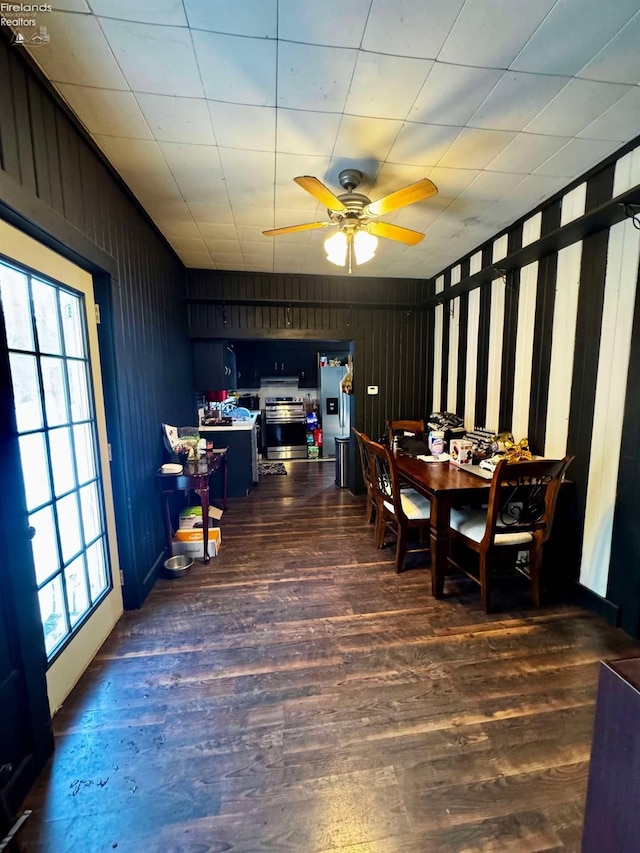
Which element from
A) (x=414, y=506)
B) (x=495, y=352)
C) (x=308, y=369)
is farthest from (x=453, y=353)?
(x=308, y=369)

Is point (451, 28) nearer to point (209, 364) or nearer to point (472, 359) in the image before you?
point (472, 359)

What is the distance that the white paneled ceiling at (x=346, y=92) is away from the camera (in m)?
1.22

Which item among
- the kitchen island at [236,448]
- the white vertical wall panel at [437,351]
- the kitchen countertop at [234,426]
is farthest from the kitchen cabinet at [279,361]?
the white vertical wall panel at [437,351]

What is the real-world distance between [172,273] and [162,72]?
Result: 2152mm

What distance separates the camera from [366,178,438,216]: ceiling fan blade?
5.77 ft

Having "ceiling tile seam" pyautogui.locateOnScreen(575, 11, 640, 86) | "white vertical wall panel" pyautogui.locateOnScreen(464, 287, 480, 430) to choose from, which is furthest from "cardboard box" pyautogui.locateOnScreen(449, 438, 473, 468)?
"ceiling tile seam" pyautogui.locateOnScreen(575, 11, 640, 86)

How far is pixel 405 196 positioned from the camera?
1.85 meters

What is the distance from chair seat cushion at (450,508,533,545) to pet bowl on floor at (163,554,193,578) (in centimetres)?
202

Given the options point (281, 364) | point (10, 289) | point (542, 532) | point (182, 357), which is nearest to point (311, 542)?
point (542, 532)

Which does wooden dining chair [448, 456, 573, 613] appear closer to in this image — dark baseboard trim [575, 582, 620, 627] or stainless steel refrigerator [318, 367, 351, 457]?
dark baseboard trim [575, 582, 620, 627]

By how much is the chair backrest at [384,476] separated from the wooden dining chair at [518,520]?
0.42 metres

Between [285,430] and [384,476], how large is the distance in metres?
3.97

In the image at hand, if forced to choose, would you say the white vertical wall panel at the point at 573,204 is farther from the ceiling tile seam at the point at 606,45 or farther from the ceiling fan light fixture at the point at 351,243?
the ceiling fan light fixture at the point at 351,243

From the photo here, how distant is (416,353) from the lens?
445cm
